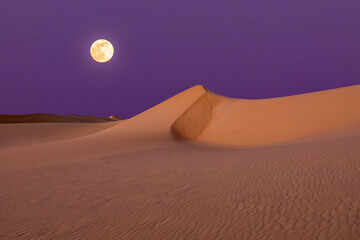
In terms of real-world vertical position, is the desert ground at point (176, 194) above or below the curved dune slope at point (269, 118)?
above

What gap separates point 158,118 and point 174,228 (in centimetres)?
1805

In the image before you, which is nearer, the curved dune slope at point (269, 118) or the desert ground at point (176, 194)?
the desert ground at point (176, 194)

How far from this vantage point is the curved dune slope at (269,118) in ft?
53.5

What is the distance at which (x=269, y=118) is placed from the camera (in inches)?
774

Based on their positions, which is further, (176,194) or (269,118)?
(269,118)

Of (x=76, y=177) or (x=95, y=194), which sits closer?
(x=95, y=194)

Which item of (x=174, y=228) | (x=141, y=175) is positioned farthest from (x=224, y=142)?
(x=174, y=228)

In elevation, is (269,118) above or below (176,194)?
below

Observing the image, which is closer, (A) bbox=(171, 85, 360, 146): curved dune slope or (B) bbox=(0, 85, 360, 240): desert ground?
(B) bbox=(0, 85, 360, 240): desert ground

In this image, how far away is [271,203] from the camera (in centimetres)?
464

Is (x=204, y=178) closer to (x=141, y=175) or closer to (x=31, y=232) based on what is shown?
(x=141, y=175)

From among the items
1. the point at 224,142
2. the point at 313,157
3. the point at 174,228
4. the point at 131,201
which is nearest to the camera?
the point at 174,228

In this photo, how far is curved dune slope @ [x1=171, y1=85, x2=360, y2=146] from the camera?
16312mm

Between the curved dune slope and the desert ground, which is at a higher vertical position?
the desert ground
